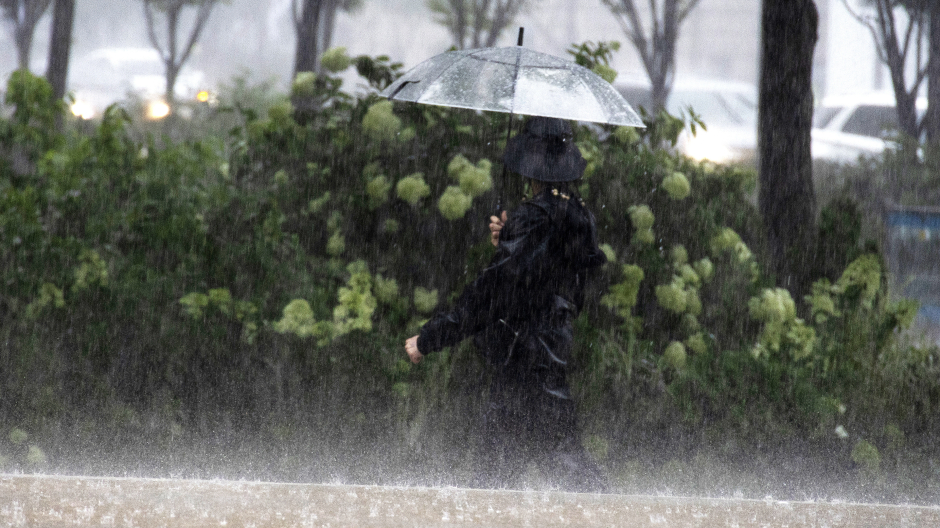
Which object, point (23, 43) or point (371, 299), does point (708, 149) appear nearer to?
point (23, 43)

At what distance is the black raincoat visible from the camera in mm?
3127

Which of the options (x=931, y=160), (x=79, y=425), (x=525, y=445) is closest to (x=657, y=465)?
(x=525, y=445)

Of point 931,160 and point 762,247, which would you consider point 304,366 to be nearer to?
point 762,247

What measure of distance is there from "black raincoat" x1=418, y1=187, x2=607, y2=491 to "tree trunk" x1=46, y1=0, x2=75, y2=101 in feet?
15.1

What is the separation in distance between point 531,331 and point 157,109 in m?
12.2

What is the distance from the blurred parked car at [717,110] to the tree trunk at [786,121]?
438 centimetres

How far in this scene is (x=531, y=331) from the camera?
3244 mm

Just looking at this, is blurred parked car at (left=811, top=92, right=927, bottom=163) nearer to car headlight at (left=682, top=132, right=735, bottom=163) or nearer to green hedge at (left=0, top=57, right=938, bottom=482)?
car headlight at (left=682, top=132, right=735, bottom=163)

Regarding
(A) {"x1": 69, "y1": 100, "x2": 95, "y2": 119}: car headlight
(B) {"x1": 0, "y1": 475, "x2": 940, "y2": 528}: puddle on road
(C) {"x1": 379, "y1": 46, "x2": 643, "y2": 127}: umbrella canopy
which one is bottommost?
(B) {"x1": 0, "y1": 475, "x2": 940, "y2": 528}: puddle on road

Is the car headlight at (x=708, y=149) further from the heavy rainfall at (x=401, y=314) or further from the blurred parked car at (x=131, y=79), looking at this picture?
the blurred parked car at (x=131, y=79)

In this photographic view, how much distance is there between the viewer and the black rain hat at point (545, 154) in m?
3.19

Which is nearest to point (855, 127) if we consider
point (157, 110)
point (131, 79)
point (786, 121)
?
point (786, 121)

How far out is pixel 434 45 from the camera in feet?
47.2

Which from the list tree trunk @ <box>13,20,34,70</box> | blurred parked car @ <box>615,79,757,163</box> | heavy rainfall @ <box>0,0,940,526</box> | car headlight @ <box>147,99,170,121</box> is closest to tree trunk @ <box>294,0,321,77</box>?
tree trunk @ <box>13,20,34,70</box>
